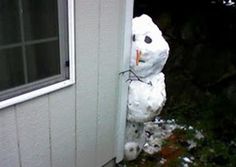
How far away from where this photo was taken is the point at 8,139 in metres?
1.98

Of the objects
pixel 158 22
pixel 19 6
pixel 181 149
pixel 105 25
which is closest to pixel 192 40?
pixel 158 22

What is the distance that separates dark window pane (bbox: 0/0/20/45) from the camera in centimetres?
180

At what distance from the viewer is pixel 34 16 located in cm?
198

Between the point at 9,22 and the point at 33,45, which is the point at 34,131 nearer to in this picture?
the point at 33,45

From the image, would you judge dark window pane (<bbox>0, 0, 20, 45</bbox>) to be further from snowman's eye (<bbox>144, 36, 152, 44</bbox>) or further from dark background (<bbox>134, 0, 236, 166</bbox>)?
dark background (<bbox>134, 0, 236, 166</bbox>)

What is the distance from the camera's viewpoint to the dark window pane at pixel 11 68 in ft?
6.15

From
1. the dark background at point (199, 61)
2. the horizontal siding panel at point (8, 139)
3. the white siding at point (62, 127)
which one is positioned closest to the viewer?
the horizontal siding panel at point (8, 139)

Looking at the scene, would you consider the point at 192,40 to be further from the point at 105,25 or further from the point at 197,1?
the point at 105,25

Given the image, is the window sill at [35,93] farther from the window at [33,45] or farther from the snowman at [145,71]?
the snowman at [145,71]

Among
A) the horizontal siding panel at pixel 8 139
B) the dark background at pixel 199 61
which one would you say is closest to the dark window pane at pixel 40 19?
the horizontal siding panel at pixel 8 139

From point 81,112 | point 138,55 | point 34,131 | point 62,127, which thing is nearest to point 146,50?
point 138,55

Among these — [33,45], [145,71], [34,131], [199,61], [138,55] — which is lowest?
[199,61]

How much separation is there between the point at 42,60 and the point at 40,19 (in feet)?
0.86

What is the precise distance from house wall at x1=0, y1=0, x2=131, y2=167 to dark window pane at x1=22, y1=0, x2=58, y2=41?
19 centimetres
